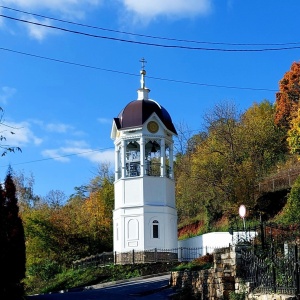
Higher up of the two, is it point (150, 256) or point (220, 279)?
point (150, 256)

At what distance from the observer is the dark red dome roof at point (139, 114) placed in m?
34.2

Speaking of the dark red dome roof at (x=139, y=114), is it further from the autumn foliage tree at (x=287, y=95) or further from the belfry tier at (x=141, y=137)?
the autumn foliage tree at (x=287, y=95)

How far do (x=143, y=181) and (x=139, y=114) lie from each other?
3902 mm

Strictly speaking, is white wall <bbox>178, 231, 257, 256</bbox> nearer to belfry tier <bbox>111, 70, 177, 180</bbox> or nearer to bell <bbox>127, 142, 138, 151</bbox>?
belfry tier <bbox>111, 70, 177, 180</bbox>

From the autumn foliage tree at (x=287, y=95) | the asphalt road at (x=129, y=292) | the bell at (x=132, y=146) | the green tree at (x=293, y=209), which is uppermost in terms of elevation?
the autumn foliage tree at (x=287, y=95)

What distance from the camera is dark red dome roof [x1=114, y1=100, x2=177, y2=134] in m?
34.2

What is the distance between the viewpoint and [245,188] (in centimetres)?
3744

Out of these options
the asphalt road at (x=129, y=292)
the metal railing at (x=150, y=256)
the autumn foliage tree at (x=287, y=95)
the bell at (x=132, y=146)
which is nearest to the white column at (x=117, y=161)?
the bell at (x=132, y=146)

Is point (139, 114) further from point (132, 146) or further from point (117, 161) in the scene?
point (117, 161)

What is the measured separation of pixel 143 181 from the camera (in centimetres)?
3356

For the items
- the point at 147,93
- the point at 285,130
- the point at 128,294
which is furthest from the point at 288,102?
the point at 128,294

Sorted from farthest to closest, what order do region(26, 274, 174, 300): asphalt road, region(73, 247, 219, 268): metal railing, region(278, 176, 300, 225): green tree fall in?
region(73, 247, 219, 268): metal railing → region(278, 176, 300, 225): green tree → region(26, 274, 174, 300): asphalt road

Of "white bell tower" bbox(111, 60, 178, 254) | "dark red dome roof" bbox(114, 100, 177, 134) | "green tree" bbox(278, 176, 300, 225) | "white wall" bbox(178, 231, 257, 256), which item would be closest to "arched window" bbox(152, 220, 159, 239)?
"white bell tower" bbox(111, 60, 178, 254)

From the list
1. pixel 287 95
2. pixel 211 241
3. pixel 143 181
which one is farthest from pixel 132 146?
pixel 287 95
